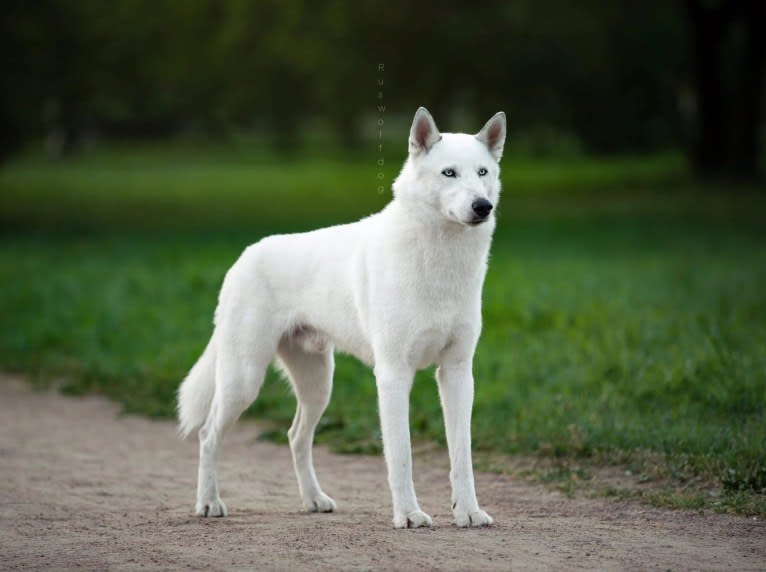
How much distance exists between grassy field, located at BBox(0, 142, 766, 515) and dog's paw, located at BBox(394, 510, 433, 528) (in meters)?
1.68

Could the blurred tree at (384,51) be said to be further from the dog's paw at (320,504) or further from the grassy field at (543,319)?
the dog's paw at (320,504)

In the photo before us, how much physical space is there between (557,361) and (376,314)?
4676mm

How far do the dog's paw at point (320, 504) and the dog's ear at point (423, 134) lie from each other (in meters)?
2.19

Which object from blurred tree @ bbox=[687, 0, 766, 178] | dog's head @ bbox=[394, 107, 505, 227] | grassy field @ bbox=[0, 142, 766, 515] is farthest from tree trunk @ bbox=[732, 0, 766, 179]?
dog's head @ bbox=[394, 107, 505, 227]

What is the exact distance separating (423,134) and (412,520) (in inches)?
80.3

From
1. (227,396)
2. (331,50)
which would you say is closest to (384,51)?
(331,50)

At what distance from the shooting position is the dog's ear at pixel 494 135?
6.68 meters

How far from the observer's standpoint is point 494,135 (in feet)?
22.1

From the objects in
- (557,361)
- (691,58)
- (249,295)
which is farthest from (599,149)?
(249,295)

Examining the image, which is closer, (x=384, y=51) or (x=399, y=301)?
(x=399, y=301)

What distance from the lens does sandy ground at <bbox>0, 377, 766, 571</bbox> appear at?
5.91 metres

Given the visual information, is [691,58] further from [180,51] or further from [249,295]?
[249,295]

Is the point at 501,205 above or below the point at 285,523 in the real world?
above

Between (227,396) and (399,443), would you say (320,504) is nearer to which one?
(227,396)
